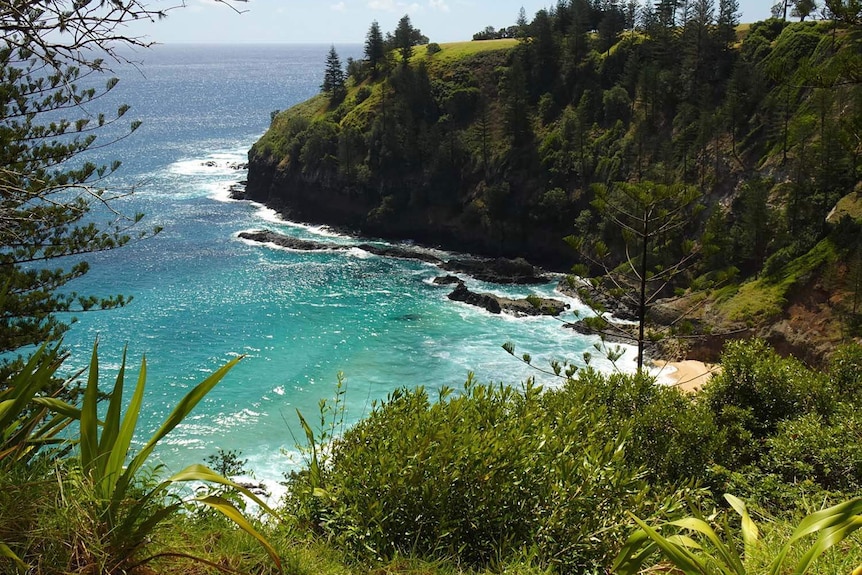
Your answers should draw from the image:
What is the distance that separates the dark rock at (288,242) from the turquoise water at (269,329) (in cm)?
96

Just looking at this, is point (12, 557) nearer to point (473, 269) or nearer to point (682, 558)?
point (682, 558)

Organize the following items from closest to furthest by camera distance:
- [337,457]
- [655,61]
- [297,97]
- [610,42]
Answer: [337,457] < [655,61] < [610,42] < [297,97]

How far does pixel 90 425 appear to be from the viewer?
12.2 feet

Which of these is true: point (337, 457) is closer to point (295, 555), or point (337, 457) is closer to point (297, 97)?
point (295, 555)

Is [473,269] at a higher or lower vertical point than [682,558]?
lower

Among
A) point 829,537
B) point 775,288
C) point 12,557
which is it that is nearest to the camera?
point 12,557

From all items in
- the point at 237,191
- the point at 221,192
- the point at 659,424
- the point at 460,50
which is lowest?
the point at 221,192

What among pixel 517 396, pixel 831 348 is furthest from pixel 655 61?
pixel 517 396

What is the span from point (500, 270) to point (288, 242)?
17.3m

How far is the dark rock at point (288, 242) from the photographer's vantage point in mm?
49531

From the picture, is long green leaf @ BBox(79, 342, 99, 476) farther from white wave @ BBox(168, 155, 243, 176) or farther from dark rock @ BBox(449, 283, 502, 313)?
white wave @ BBox(168, 155, 243, 176)

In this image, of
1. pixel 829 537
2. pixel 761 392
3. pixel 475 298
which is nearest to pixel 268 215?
pixel 475 298

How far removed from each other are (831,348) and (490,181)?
2944cm

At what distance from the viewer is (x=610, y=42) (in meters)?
56.3
